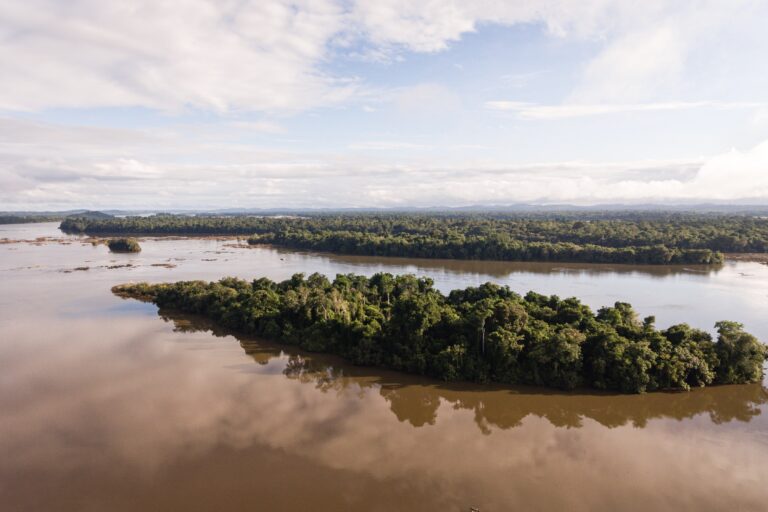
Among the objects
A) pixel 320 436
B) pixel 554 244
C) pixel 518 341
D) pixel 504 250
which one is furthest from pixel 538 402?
pixel 554 244

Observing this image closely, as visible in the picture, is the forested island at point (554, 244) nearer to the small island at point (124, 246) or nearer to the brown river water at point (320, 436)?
the small island at point (124, 246)

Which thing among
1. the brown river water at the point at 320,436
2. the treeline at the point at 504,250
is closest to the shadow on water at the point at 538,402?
the brown river water at the point at 320,436

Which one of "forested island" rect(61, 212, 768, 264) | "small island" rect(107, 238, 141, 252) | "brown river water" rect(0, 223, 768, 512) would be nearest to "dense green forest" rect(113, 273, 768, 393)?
"brown river water" rect(0, 223, 768, 512)

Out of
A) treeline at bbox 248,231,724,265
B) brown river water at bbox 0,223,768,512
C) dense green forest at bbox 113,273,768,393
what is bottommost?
brown river water at bbox 0,223,768,512

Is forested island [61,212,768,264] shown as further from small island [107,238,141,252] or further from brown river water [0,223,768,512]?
brown river water [0,223,768,512]

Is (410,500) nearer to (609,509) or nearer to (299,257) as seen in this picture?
(609,509)

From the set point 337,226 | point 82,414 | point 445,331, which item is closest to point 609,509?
point 445,331
